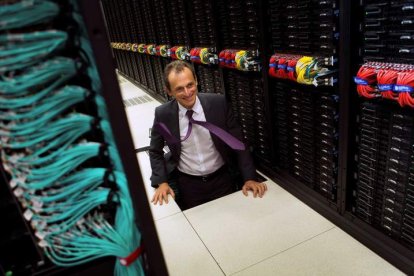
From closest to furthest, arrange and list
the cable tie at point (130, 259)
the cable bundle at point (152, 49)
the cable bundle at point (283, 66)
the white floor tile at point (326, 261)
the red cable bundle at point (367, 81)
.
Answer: the cable tie at point (130, 259) → the red cable bundle at point (367, 81) → the white floor tile at point (326, 261) → the cable bundle at point (283, 66) → the cable bundle at point (152, 49)

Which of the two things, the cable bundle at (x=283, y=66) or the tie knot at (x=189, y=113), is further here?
the tie knot at (x=189, y=113)

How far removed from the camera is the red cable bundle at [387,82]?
1158 millimetres

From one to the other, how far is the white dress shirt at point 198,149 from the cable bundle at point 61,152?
61.7 inches

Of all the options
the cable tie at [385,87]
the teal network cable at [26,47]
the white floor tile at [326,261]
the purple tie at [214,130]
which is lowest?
the white floor tile at [326,261]

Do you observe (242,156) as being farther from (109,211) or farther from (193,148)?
(109,211)

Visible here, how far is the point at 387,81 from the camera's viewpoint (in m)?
1.17

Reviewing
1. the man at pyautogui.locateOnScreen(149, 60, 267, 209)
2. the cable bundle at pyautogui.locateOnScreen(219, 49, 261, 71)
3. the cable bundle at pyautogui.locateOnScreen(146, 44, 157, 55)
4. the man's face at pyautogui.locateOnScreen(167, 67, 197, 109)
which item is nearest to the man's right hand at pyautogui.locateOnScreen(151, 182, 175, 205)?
the man at pyautogui.locateOnScreen(149, 60, 267, 209)

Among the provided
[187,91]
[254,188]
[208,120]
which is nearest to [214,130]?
[208,120]

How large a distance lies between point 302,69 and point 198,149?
2.98ft

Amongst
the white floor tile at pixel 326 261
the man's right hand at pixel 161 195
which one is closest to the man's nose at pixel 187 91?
the man's right hand at pixel 161 195

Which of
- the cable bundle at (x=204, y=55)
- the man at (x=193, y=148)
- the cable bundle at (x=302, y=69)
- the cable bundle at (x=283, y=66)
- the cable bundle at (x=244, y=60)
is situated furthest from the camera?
the cable bundle at (x=204, y=55)

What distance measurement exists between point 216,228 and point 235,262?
0.27m

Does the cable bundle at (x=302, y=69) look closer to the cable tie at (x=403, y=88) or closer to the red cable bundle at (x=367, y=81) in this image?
the red cable bundle at (x=367, y=81)

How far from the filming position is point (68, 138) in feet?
1.64
